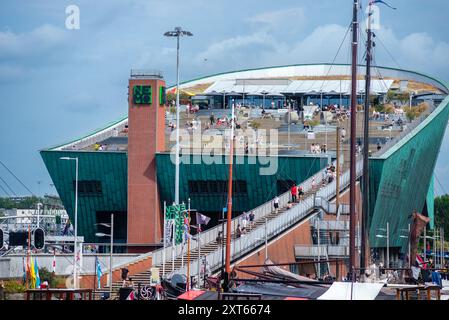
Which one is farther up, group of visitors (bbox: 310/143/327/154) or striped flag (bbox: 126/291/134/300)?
group of visitors (bbox: 310/143/327/154)

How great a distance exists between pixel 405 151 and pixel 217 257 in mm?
30198

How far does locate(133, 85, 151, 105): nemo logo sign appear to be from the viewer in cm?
9075

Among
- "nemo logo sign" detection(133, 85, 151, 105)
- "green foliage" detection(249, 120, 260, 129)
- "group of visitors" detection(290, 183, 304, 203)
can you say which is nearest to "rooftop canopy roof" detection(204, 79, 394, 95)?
"green foliage" detection(249, 120, 260, 129)

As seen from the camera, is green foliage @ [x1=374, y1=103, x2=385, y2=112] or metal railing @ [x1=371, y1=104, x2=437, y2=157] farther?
green foliage @ [x1=374, y1=103, x2=385, y2=112]

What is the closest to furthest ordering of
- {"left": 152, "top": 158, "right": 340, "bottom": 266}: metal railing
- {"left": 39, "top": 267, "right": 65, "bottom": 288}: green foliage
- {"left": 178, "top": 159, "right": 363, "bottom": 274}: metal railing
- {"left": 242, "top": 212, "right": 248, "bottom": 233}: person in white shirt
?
1. {"left": 39, "top": 267, "right": 65, "bottom": 288}: green foliage
2. {"left": 178, "top": 159, "right": 363, "bottom": 274}: metal railing
3. {"left": 152, "top": 158, "right": 340, "bottom": 266}: metal railing
4. {"left": 242, "top": 212, "right": 248, "bottom": 233}: person in white shirt

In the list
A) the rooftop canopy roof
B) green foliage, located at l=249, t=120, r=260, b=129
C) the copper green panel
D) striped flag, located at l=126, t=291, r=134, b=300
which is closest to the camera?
striped flag, located at l=126, t=291, r=134, b=300

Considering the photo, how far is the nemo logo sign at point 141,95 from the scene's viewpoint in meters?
90.8

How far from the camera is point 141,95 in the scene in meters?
91.0

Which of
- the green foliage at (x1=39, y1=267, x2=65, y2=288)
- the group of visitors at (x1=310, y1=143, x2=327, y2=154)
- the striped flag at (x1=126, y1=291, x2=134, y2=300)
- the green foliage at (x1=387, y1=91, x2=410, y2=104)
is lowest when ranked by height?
the green foliage at (x1=39, y1=267, x2=65, y2=288)

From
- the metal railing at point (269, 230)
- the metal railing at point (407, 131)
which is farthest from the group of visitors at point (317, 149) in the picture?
the metal railing at point (269, 230)

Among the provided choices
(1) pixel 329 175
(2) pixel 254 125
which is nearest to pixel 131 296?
(1) pixel 329 175

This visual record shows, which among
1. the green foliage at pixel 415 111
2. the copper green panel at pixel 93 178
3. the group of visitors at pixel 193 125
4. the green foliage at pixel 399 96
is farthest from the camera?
the green foliage at pixel 399 96

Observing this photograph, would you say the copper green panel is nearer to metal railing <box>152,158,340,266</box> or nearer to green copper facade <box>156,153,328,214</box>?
green copper facade <box>156,153,328,214</box>

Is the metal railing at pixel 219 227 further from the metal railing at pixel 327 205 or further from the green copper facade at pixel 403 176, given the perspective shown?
the green copper facade at pixel 403 176
